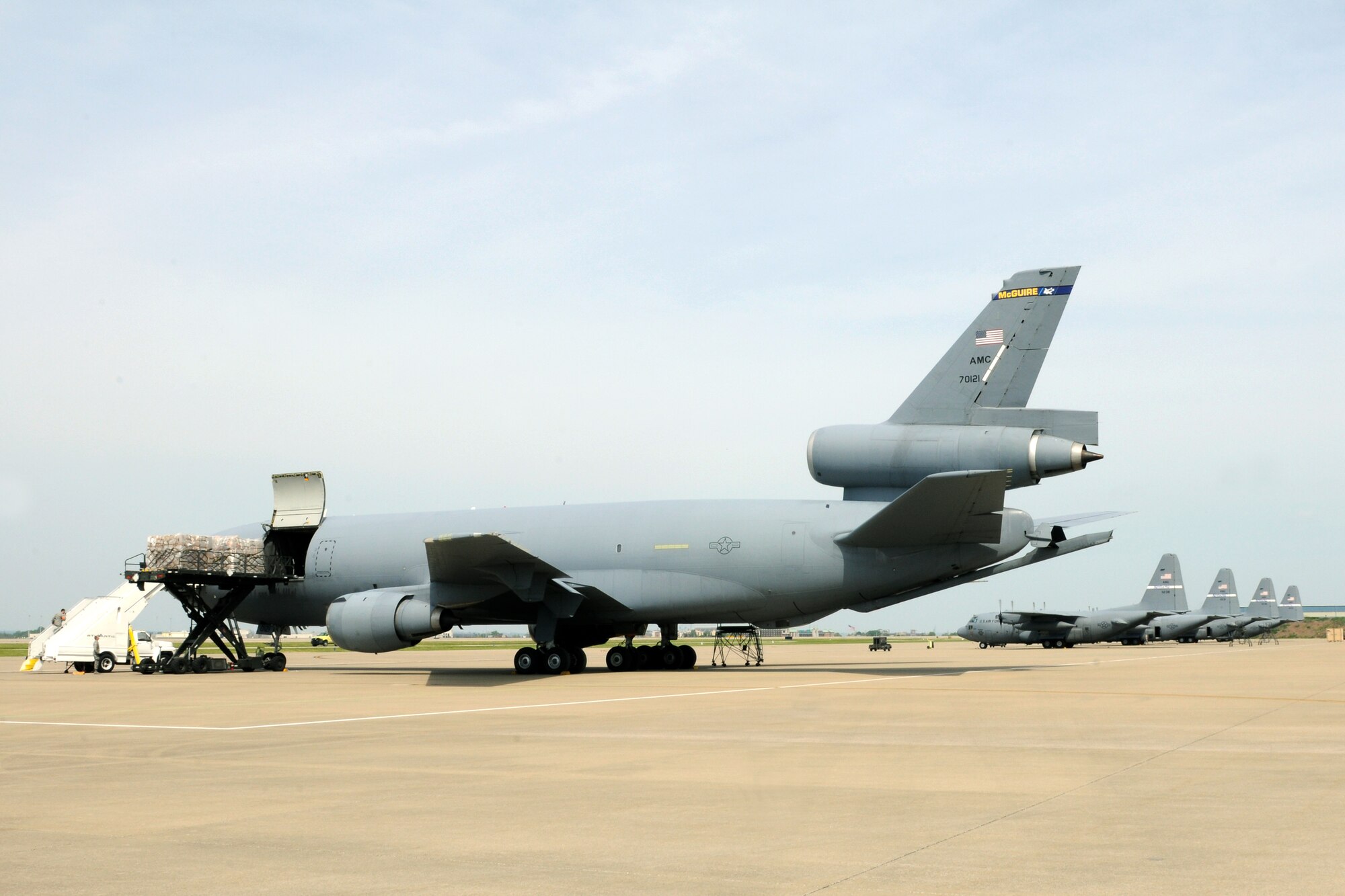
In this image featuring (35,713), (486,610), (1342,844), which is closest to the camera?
(1342,844)

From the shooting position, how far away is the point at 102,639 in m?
33.2

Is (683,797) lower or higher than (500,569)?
lower

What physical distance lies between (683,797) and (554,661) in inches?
734

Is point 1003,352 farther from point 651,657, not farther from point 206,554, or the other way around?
point 206,554

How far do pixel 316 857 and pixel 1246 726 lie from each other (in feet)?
35.7

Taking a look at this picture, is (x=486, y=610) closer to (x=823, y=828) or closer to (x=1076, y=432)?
(x=1076, y=432)

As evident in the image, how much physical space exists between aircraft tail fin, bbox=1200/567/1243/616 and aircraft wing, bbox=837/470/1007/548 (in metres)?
62.7

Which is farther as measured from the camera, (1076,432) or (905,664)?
(905,664)

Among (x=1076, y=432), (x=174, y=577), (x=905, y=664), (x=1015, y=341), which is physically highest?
(x=1015, y=341)

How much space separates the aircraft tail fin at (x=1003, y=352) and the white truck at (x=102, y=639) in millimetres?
22253

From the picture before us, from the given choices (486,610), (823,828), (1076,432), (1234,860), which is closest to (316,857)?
(823,828)

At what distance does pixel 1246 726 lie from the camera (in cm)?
1305

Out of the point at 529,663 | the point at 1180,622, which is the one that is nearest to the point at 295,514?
the point at 529,663

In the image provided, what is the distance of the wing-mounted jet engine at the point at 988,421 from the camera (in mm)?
22688
